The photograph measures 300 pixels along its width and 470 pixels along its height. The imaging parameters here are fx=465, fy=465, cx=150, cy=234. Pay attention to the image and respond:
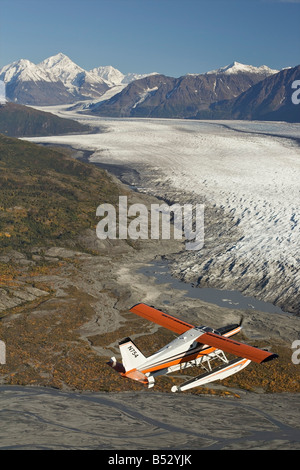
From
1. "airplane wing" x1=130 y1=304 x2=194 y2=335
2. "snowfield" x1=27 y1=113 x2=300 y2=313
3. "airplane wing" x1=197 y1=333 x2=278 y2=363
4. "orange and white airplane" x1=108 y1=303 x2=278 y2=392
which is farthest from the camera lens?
"snowfield" x1=27 y1=113 x2=300 y2=313

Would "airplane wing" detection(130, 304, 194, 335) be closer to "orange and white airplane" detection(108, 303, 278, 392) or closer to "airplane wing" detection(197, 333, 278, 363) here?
"orange and white airplane" detection(108, 303, 278, 392)

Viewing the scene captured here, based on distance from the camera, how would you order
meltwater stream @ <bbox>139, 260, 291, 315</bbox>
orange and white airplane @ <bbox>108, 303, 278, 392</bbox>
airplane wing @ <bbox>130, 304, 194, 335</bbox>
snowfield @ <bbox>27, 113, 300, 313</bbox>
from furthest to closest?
1. snowfield @ <bbox>27, 113, 300, 313</bbox>
2. meltwater stream @ <bbox>139, 260, 291, 315</bbox>
3. airplane wing @ <bbox>130, 304, 194, 335</bbox>
4. orange and white airplane @ <bbox>108, 303, 278, 392</bbox>

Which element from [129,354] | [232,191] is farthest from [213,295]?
[232,191]

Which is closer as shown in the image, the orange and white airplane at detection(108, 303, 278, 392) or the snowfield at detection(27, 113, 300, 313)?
the orange and white airplane at detection(108, 303, 278, 392)

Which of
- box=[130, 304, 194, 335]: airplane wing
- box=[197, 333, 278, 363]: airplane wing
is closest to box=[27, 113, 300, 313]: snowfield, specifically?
box=[130, 304, 194, 335]: airplane wing

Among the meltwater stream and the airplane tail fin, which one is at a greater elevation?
the airplane tail fin

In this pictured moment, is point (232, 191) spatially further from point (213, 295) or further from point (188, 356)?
point (188, 356)

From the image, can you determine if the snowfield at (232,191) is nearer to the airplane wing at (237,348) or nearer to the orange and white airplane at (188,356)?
the orange and white airplane at (188,356)
